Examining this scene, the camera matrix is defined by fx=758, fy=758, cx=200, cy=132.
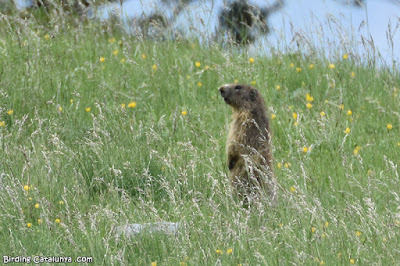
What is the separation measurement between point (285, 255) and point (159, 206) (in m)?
1.65

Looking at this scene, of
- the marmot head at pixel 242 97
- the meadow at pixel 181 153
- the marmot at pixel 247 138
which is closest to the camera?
the meadow at pixel 181 153

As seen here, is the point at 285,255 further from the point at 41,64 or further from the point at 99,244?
the point at 41,64

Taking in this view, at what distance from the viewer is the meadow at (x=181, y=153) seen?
470 centimetres

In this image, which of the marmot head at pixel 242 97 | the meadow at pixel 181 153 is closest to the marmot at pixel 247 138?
the marmot head at pixel 242 97

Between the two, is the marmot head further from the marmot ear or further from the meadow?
the meadow

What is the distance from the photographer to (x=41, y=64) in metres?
8.83

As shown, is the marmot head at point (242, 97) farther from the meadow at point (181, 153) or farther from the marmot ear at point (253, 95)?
the meadow at point (181, 153)

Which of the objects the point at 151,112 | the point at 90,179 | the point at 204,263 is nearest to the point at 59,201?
the point at 90,179

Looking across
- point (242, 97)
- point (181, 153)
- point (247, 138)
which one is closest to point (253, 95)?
point (242, 97)

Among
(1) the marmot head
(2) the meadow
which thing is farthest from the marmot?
(2) the meadow

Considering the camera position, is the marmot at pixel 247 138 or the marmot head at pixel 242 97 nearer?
the marmot at pixel 247 138

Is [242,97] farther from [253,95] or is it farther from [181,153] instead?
[181,153]

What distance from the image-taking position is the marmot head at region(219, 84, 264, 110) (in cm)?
689

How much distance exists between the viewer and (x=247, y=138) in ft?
21.3
